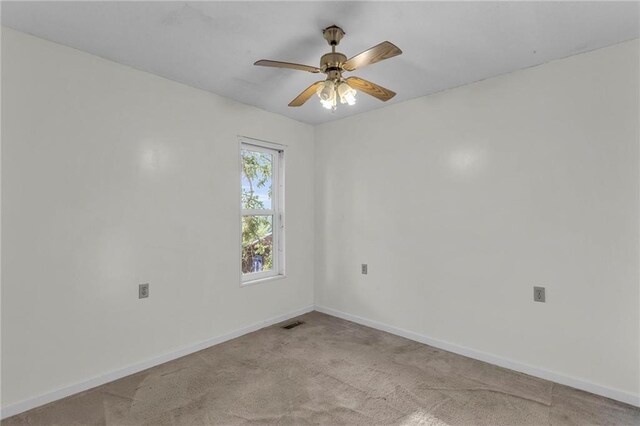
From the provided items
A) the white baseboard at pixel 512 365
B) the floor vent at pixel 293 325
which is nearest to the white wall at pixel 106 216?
the floor vent at pixel 293 325

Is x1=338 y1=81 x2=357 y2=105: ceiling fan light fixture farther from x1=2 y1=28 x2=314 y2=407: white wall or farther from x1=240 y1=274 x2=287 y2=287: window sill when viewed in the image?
x1=240 y1=274 x2=287 y2=287: window sill

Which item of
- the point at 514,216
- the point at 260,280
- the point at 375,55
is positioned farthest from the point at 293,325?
the point at 375,55

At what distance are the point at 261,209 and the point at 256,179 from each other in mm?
341

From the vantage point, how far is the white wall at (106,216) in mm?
2049

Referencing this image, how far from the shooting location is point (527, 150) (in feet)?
8.25

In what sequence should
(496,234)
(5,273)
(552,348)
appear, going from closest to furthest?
1. (5,273)
2. (552,348)
3. (496,234)

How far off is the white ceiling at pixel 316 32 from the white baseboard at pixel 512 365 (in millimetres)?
2335

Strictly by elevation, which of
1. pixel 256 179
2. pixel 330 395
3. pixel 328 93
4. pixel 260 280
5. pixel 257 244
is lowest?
pixel 330 395

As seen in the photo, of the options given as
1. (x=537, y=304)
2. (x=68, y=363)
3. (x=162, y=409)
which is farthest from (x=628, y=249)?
(x=68, y=363)

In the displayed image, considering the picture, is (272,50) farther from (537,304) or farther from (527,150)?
(537,304)

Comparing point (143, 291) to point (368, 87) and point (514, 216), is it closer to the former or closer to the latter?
point (368, 87)

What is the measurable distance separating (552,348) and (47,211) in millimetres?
3722

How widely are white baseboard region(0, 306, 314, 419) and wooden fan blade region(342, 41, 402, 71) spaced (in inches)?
104

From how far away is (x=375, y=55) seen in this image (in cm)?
174
